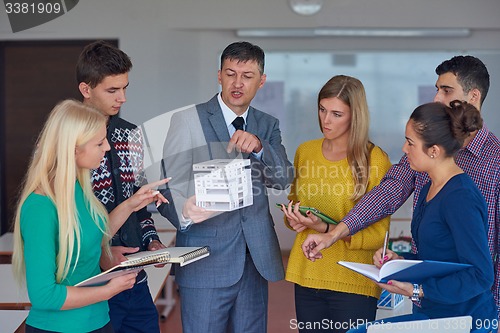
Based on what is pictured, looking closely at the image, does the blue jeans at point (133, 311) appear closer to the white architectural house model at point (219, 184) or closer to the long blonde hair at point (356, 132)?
the white architectural house model at point (219, 184)

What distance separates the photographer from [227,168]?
2346mm

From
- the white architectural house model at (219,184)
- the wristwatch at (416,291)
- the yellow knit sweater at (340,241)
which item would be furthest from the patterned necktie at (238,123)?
the wristwatch at (416,291)

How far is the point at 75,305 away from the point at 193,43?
18.0 ft

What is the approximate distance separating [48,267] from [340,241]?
1.24 metres

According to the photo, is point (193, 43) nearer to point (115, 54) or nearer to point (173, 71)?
point (173, 71)

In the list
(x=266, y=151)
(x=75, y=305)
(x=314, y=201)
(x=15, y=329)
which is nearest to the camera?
(x=75, y=305)

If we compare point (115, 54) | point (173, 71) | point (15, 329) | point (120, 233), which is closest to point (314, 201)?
point (120, 233)

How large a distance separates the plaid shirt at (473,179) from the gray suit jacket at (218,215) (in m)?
0.34

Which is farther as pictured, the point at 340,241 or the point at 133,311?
the point at 340,241

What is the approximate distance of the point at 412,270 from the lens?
197 centimetres

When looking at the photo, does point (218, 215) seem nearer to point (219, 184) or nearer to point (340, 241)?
point (219, 184)

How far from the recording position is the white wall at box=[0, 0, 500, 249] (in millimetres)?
7035

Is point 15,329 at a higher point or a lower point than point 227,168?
lower

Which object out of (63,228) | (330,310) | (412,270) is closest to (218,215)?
(330,310)
